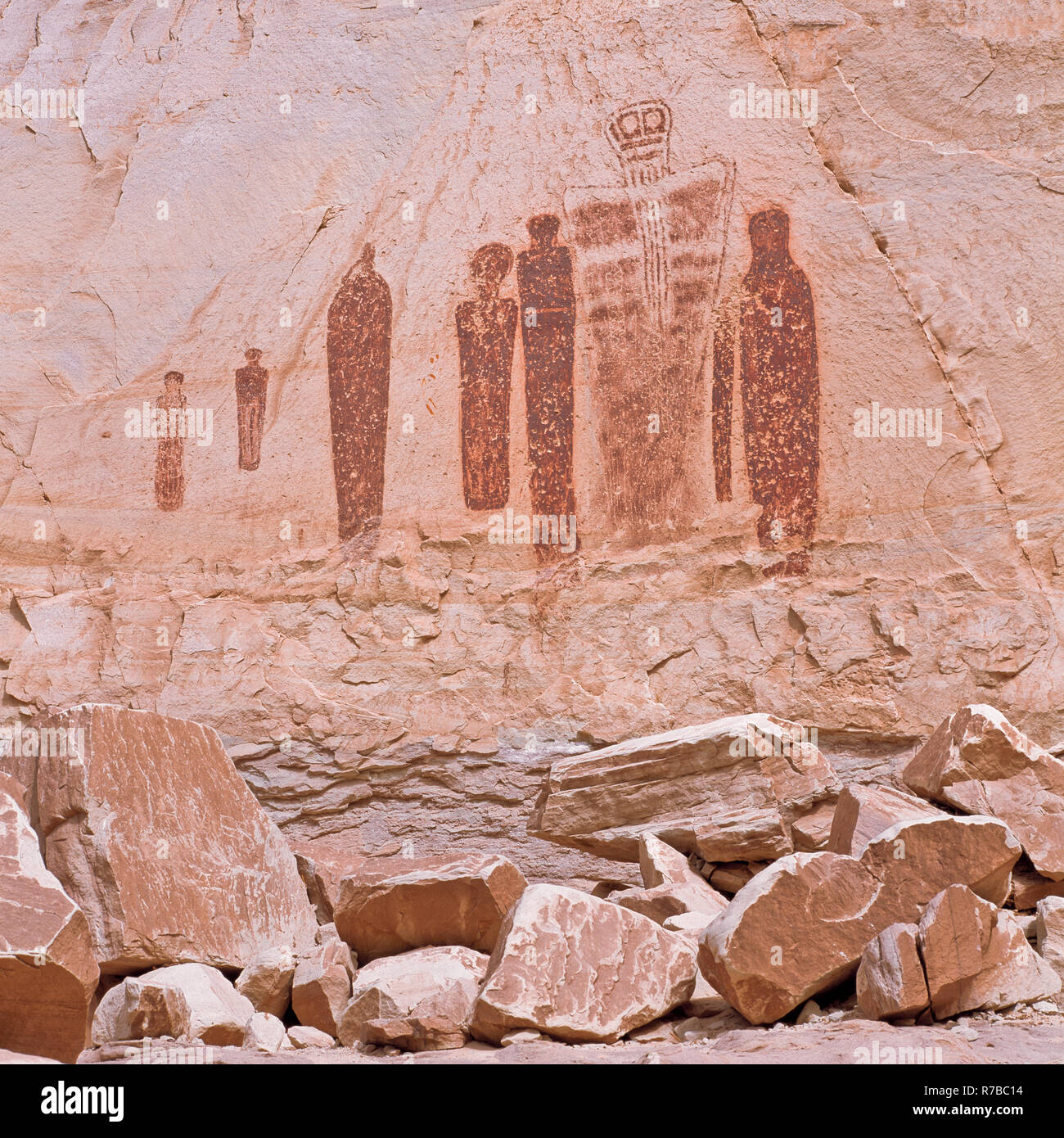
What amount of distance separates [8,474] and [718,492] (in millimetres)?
3050

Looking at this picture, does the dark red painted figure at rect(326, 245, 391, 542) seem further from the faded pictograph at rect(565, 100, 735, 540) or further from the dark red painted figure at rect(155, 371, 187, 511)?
the faded pictograph at rect(565, 100, 735, 540)

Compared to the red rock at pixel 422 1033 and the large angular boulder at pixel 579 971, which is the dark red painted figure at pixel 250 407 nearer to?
the large angular boulder at pixel 579 971

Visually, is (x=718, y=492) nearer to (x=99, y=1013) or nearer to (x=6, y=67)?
(x=99, y=1013)

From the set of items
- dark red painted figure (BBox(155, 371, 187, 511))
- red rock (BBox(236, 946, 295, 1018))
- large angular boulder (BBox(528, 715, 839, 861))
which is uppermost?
dark red painted figure (BBox(155, 371, 187, 511))

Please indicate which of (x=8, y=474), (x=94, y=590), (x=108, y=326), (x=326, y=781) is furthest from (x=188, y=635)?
(x=108, y=326)

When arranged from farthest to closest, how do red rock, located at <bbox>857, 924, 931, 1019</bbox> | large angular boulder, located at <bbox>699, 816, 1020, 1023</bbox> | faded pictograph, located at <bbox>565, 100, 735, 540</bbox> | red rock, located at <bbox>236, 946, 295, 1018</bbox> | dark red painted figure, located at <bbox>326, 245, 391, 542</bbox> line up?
dark red painted figure, located at <bbox>326, 245, 391, 542</bbox> < faded pictograph, located at <bbox>565, 100, 735, 540</bbox> < red rock, located at <bbox>236, 946, 295, 1018</bbox> < large angular boulder, located at <bbox>699, 816, 1020, 1023</bbox> < red rock, located at <bbox>857, 924, 931, 1019</bbox>

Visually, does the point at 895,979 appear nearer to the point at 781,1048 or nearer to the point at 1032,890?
the point at 781,1048

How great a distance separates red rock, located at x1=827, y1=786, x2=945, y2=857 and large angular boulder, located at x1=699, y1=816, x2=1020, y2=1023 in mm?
200

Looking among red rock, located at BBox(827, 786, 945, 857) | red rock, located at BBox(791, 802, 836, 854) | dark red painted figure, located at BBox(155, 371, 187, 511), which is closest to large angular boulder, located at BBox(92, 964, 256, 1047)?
red rock, located at BBox(827, 786, 945, 857)

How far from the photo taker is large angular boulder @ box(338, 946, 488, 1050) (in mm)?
2910

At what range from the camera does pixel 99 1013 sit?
324 cm

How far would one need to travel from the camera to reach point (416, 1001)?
301 centimetres

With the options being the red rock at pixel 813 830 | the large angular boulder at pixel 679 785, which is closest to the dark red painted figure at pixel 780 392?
the large angular boulder at pixel 679 785

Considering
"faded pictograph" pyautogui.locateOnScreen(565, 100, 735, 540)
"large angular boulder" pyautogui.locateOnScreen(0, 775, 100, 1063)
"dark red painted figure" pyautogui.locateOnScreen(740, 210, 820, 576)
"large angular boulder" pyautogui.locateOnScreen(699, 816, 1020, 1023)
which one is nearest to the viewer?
"large angular boulder" pyautogui.locateOnScreen(699, 816, 1020, 1023)
